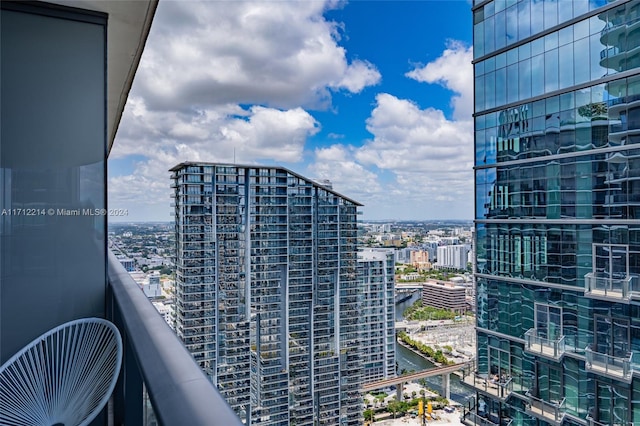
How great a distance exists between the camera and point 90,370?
0.97 m

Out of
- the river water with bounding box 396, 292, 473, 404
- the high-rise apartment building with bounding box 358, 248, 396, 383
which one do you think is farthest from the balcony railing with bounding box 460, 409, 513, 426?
the high-rise apartment building with bounding box 358, 248, 396, 383

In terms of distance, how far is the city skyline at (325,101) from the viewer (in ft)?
16.0

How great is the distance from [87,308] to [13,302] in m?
0.19

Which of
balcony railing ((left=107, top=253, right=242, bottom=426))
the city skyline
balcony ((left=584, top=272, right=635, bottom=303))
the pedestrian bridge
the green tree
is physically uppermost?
the city skyline

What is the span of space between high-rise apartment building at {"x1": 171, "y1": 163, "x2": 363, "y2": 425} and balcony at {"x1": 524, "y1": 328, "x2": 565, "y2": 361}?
13.9 feet

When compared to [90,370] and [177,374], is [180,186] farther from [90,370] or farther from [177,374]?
[177,374]

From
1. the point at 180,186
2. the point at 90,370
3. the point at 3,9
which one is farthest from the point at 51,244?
the point at 180,186

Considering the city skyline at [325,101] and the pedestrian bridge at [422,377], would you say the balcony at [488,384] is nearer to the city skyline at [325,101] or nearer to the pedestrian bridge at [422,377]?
the pedestrian bridge at [422,377]

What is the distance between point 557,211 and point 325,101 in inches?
382

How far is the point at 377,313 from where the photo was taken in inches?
283

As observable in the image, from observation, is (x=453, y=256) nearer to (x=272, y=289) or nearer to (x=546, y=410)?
(x=546, y=410)

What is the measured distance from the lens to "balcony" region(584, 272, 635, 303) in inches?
99.8

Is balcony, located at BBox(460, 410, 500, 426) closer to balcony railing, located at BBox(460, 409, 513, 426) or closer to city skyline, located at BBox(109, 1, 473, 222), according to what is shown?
balcony railing, located at BBox(460, 409, 513, 426)

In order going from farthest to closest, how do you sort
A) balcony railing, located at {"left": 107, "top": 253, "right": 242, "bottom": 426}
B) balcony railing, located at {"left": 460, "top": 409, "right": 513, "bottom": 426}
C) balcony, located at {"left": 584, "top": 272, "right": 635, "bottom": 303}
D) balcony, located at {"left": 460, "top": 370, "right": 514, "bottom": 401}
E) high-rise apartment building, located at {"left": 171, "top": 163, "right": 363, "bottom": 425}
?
high-rise apartment building, located at {"left": 171, "top": 163, "right": 363, "bottom": 425} < balcony railing, located at {"left": 460, "top": 409, "right": 513, "bottom": 426} < balcony, located at {"left": 460, "top": 370, "right": 514, "bottom": 401} < balcony, located at {"left": 584, "top": 272, "right": 635, "bottom": 303} < balcony railing, located at {"left": 107, "top": 253, "right": 242, "bottom": 426}
